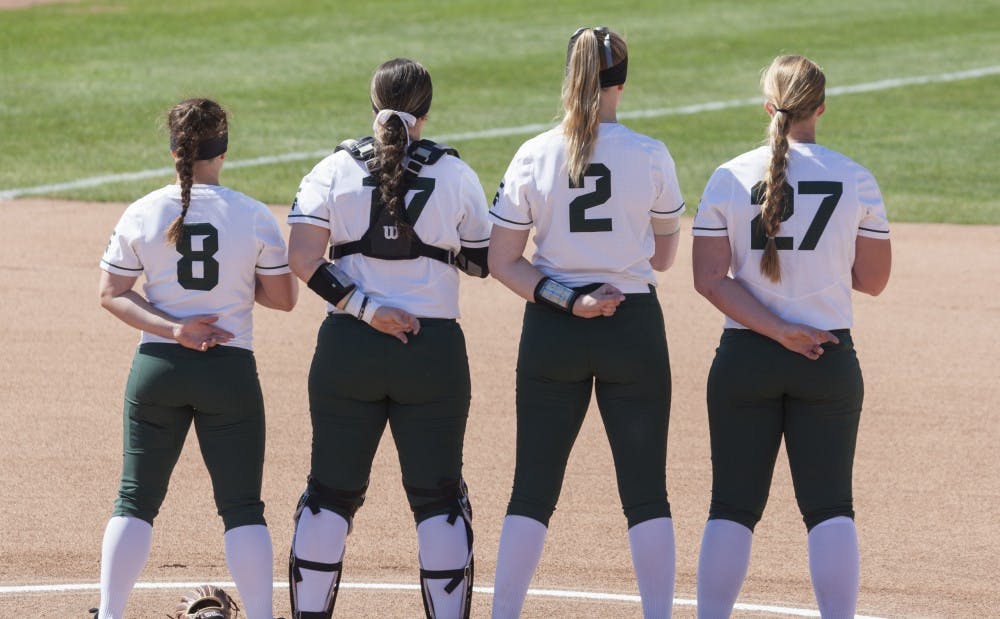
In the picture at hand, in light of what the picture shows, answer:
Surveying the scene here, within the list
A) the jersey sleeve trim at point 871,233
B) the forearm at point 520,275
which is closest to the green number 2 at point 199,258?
the forearm at point 520,275

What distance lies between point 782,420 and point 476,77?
1517 cm

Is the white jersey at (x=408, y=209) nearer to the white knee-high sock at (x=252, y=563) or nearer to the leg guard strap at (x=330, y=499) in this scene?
the leg guard strap at (x=330, y=499)

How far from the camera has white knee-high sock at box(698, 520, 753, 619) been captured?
496 cm

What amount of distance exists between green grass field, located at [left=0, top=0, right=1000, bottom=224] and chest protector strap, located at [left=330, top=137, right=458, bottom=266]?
9103mm

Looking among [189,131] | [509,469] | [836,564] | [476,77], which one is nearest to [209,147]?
[189,131]

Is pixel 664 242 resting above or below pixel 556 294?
above

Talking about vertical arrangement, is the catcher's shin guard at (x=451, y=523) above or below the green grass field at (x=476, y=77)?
below

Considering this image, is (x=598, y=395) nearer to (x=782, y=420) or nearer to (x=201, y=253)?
(x=782, y=420)

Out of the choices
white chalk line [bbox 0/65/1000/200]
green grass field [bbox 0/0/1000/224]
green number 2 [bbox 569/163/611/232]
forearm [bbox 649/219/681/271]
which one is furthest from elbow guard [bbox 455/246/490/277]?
white chalk line [bbox 0/65/1000/200]

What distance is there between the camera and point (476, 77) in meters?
19.7

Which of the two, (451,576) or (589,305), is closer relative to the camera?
(589,305)

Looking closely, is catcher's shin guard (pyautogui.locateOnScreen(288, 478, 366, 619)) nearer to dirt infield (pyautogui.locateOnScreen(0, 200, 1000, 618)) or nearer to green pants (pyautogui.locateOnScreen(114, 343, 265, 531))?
green pants (pyautogui.locateOnScreen(114, 343, 265, 531))

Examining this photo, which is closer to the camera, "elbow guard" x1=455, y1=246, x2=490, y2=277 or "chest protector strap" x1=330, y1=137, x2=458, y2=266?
"chest protector strap" x1=330, y1=137, x2=458, y2=266

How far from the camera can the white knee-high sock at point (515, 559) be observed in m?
5.02
